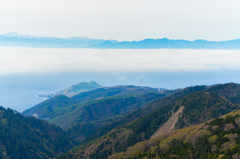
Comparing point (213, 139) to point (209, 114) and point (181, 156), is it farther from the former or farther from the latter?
point (209, 114)

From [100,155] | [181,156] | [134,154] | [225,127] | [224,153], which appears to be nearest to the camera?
[224,153]

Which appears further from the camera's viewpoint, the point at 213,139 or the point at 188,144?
the point at 188,144

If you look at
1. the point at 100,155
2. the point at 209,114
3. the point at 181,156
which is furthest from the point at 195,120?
the point at 181,156

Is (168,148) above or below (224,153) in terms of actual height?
below

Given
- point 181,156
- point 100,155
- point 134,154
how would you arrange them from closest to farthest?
1. point 181,156
2. point 134,154
3. point 100,155

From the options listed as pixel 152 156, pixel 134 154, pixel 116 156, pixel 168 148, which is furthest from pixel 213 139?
pixel 116 156

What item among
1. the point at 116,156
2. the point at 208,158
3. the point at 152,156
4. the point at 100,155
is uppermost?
the point at 208,158
